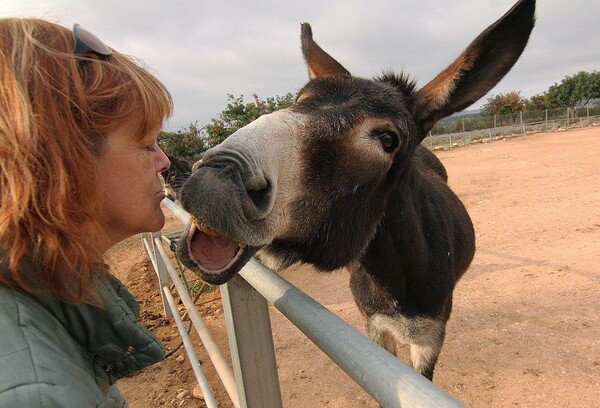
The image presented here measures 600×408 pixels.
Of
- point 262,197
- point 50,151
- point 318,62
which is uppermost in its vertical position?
point 318,62

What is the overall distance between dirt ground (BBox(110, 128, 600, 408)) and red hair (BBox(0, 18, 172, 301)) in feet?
4.43

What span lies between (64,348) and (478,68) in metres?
2.18

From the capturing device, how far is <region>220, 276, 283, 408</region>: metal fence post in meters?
1.41

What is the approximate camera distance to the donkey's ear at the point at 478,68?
193cm

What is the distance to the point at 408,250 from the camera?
95.5 inches

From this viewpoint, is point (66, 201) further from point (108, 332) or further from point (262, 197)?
point (262, 197)

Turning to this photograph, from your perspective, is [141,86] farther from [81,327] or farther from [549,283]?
[549,283]

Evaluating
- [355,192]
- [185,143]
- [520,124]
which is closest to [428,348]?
[355,192]

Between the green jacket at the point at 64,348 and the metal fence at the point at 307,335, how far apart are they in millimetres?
293

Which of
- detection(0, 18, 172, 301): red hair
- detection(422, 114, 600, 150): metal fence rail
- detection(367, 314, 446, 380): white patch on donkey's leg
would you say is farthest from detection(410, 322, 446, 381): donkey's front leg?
detection(422, 114, 600, 150): metal fence rail

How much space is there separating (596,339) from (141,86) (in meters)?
5.02

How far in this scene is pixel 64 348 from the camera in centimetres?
89

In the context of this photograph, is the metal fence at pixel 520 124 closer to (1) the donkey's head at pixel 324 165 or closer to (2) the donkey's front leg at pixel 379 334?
(2) the donkey's front leg at pixel 379 334

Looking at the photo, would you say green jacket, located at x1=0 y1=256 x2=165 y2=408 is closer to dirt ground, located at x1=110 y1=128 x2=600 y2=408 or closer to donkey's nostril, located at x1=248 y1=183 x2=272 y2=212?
donkey's nostril, located at x1=248 y1=183 x2=272 y2=212
